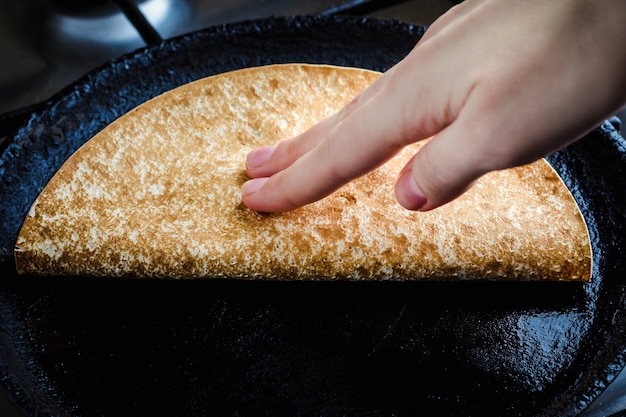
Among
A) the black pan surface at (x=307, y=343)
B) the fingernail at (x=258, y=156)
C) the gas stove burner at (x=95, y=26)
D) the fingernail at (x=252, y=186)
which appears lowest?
the black pan surface at (x=307, y=343)

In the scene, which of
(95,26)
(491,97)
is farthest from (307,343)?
(95,26)

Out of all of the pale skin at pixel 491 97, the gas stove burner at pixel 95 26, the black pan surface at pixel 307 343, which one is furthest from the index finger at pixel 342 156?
the gas stove burner at pixel 95 26

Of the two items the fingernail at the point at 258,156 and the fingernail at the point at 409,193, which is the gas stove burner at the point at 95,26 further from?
the fingernail at the point at 409,193

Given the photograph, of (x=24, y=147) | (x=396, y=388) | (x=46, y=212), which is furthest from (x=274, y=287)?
(x=24, y=147)

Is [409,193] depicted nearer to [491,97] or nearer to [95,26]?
[491,97]

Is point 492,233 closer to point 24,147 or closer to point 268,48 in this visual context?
point 268,48

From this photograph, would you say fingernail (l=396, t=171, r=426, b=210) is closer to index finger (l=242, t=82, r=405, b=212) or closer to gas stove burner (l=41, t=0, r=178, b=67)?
index finger (l=242, t=82, r=405, b=212)

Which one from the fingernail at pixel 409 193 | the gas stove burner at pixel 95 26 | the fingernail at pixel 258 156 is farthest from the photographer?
the gas stove burner at pixel 95 26

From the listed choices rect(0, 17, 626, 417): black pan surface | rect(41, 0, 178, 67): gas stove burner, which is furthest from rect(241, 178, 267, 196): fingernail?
rect(41, 0, 178, 67): gas stove burner
